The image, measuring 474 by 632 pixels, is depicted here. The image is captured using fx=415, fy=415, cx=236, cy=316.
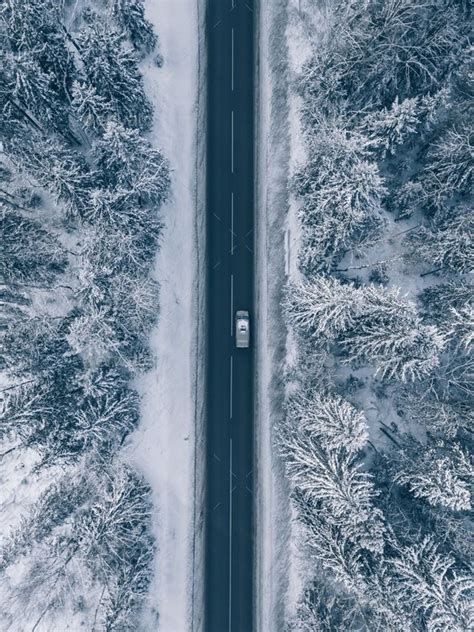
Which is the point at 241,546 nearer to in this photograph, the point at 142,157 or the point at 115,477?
the point at 115,477

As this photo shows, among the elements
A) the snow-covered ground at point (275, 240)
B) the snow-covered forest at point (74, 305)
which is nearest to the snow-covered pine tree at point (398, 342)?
Answer: the snow-covered ground at point (275, 240)

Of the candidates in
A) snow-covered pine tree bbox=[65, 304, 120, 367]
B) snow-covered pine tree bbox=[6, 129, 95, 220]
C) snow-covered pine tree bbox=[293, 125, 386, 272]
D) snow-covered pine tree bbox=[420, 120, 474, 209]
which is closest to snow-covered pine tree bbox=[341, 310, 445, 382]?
snow-covered pine tree bbox=[293, 125, 386, 272]

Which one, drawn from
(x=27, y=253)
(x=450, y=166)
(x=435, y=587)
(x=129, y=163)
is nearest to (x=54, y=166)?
(x=129, y=163)

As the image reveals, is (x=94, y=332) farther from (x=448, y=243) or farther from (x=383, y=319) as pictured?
(x=448, y=243)

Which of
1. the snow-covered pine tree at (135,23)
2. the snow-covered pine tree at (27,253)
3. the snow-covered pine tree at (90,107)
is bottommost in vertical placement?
the snow-covered pine tree at (27,253)

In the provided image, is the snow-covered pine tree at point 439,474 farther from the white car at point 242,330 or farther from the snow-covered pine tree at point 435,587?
the white car at point 242,330

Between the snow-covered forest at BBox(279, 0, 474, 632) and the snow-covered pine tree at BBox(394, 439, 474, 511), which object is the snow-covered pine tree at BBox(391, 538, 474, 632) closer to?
the snow-covered forest at BBox(279, 0, 474, 632)

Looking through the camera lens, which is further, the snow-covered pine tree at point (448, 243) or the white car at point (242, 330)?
the white car at point (242, 330)

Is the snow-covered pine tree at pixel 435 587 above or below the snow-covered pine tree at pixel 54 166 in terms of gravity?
below
